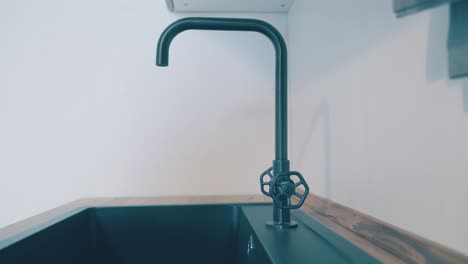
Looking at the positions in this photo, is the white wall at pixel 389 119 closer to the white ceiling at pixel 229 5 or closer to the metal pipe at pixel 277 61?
the metal pipe at pixel 277 61

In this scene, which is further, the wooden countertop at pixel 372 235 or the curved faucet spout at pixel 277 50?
the curved faucet spout at pixel 277 50

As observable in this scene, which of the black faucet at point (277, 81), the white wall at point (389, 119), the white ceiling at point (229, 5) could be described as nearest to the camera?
the white wall at point (389, 119)

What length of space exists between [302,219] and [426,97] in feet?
1.18

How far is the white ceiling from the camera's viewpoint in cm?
123

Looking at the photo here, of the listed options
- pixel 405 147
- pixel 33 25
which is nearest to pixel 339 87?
pixel 405 147

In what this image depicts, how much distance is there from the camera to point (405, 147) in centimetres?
51

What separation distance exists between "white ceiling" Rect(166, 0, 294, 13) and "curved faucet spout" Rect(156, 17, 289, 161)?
1.99ft

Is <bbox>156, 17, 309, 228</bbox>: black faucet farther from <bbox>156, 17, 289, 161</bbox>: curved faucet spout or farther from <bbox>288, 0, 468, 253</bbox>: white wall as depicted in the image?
<bbox>288, 0, 468, 253</bbox>: white wall

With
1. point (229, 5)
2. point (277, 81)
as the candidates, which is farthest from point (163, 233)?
point (229, 5)

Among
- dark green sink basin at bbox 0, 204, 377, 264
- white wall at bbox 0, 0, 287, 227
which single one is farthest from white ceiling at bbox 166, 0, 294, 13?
dark green sink basin at bbox 0, 204, 377, 264

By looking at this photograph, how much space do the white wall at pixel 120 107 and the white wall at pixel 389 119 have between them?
0.38 meters

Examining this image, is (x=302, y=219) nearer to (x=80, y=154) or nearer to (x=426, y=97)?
(x=426, y=97)

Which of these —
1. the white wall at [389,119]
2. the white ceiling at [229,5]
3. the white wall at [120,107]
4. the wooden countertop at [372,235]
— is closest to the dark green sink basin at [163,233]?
the wooden countertop at [372,235]

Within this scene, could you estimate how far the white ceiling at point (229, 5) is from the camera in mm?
1231
